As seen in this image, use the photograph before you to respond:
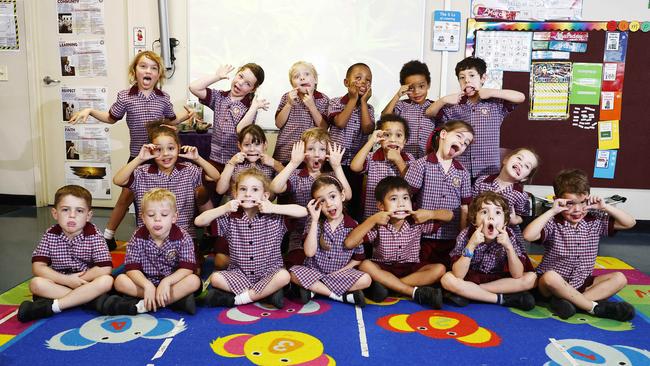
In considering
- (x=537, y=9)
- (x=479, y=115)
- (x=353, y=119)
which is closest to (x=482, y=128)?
(x=479, y=115)

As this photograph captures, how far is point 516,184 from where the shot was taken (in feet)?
8.13

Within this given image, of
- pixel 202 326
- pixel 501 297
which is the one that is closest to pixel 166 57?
pixel 202 326

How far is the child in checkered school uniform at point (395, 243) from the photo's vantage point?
2.30m

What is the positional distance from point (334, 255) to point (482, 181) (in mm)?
821

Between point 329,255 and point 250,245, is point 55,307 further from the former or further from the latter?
point 329,255

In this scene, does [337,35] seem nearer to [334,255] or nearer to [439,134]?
[439,134]

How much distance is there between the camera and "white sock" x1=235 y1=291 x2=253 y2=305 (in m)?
2.21

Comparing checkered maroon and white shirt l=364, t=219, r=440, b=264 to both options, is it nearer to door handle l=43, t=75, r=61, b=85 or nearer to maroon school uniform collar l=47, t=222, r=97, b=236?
maroon school uniform collar l=47, t=222, r=97, b=236

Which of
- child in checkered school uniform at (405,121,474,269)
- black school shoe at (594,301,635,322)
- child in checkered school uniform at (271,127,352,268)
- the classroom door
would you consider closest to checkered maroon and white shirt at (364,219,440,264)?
child in checkered school uniform at (405,121,474,269)

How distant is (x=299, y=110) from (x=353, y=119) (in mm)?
314

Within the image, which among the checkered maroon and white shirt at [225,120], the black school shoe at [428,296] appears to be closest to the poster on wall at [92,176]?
the checkered maroon and white shirt at [225,120]

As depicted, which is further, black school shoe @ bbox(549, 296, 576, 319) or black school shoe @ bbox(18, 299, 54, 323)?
black school shoe @ bbox(549, 296, 576, 319)

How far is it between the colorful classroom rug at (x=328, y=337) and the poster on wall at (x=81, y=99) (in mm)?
2079

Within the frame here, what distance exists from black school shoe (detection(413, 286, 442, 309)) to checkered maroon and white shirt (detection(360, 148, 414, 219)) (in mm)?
539
